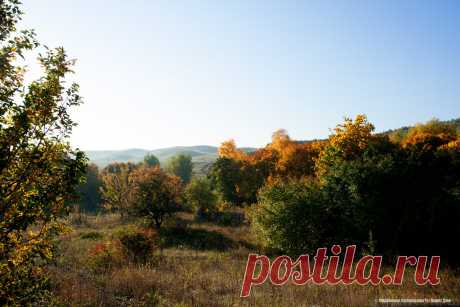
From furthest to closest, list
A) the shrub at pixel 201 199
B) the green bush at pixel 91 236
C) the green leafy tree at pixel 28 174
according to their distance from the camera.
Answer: the shrub at pixel 201 199 < the green bush at pixel 91 236 < the green leafy tree at pixel 28 174

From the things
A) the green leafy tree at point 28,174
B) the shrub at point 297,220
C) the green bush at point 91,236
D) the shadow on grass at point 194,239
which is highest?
the green leafy tree at point 28,174

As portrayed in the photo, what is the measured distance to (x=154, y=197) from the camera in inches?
1314

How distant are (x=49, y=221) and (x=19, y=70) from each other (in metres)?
2.15

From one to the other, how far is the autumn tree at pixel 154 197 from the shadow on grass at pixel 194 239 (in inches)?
94.0

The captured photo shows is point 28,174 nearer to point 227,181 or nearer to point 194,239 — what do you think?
→ point 194,239

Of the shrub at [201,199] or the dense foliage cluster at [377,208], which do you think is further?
the shrub at [201,199]

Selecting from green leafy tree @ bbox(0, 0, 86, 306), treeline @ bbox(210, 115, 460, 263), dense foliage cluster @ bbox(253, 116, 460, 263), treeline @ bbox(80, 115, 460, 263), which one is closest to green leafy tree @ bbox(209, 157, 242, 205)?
treeline @ bbox(80, 115, 460, 263)

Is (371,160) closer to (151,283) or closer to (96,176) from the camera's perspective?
(151,283)

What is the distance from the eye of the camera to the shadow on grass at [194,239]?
1056 inches

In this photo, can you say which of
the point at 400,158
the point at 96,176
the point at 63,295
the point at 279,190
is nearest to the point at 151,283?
the point at 63,295

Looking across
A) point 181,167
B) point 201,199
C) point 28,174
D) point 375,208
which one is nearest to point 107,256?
point 28,174

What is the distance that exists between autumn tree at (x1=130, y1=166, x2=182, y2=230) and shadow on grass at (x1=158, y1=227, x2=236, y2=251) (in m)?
2.39

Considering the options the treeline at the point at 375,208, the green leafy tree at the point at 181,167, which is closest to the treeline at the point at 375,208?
the treeline at the point at 375,208

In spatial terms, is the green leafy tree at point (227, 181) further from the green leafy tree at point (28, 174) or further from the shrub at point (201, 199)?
the green leafy tree at point (28, 174)
